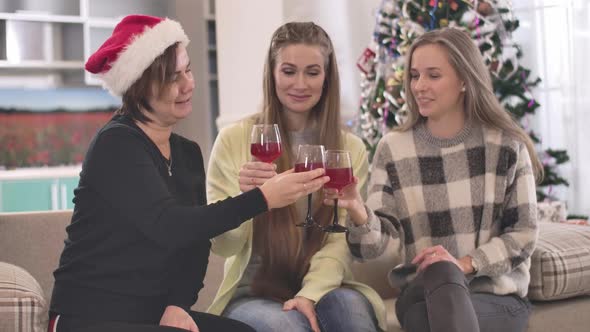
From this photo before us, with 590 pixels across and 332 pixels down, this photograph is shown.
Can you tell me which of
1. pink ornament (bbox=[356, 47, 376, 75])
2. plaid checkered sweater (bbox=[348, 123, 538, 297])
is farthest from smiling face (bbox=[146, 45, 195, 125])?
pink ornament (bbox=[356, 47, 376, 75])

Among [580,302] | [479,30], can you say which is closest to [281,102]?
[580,302]

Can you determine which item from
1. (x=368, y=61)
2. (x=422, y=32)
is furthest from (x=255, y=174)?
(x=368, y=61)

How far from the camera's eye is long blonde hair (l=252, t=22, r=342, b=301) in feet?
7.75

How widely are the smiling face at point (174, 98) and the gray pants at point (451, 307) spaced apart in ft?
2.71

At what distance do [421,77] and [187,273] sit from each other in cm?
97

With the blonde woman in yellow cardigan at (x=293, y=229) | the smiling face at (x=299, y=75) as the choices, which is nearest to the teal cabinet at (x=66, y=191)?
the blonde woman in yellow cardigan at (x=293, y=229)

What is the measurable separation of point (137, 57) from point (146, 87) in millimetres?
82

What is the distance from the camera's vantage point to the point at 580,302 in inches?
104

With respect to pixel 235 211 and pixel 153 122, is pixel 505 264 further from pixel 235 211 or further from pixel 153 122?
pixel 153 122

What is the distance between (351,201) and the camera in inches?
86.8

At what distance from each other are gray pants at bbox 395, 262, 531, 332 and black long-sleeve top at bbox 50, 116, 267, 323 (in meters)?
0.56

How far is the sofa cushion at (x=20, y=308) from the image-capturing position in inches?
73.0

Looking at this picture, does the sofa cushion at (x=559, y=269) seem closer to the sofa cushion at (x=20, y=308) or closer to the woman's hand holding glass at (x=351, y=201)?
the woman's hand holding glass at (x=351, y=201)

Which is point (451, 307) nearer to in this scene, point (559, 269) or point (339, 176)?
point (339, 176)
